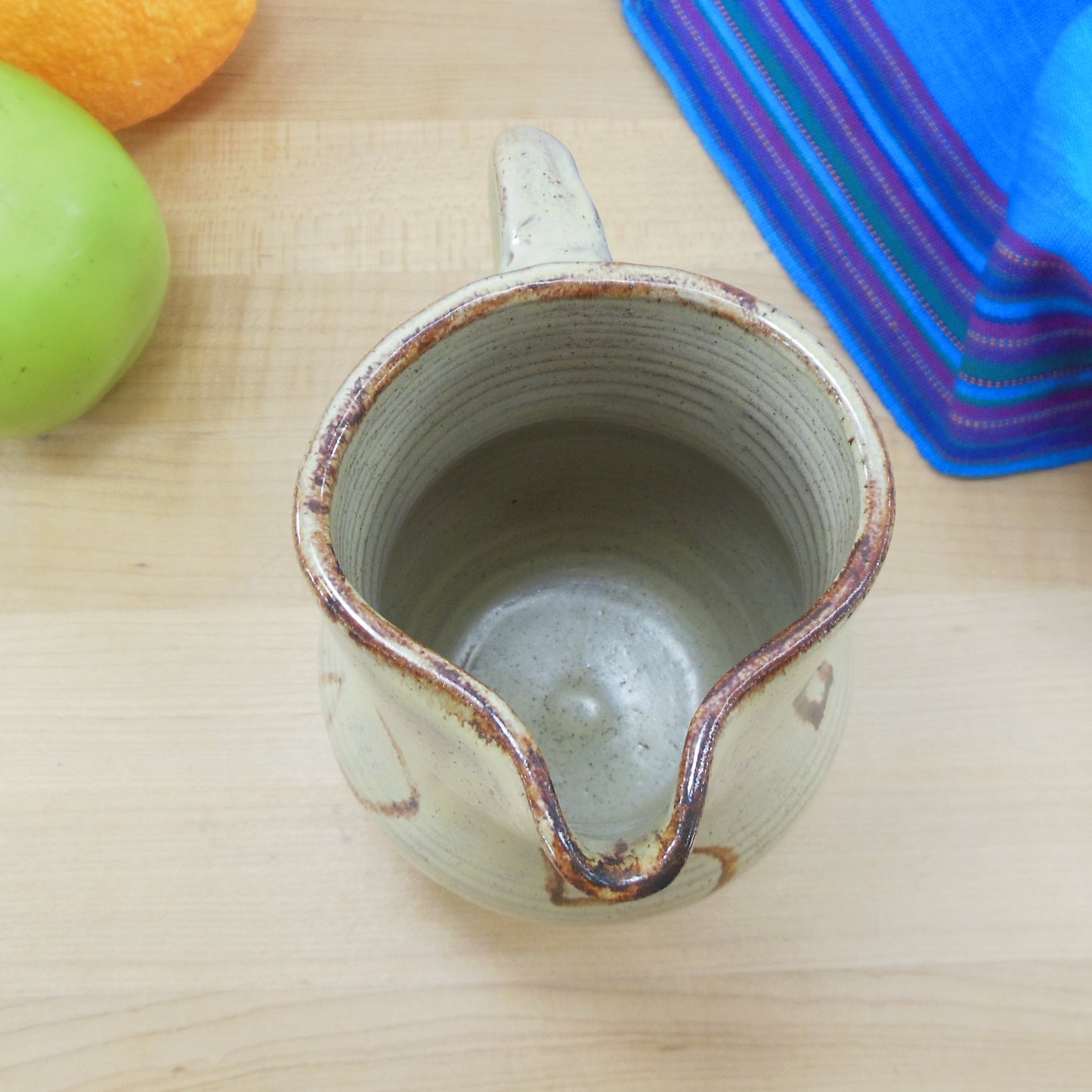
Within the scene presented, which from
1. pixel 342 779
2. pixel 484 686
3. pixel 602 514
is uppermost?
pixel 484 686

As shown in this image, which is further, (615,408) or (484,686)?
(615,408)

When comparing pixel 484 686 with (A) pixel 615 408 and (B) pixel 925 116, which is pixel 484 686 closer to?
(A) pixel 615 408

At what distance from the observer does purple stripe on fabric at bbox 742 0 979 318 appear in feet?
1.67

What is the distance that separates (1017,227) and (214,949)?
18.2 inches

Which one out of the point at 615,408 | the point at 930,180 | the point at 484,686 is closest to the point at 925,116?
the point at 930,180

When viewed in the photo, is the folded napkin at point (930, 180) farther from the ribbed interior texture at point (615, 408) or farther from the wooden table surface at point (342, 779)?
the ribbed interior texture at point (615, 408)

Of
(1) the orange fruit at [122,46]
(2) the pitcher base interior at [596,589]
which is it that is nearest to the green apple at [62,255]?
(1) the orange fruit at [122,46]

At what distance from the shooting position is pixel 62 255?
18.0 inches

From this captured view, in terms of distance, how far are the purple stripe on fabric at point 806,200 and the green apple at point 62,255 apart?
0.30 meters

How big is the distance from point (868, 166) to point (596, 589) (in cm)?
25

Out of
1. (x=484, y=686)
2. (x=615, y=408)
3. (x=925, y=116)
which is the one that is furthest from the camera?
(x=925, y=116)

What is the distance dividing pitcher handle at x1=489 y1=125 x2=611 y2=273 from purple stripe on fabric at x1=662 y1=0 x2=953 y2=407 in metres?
0.22

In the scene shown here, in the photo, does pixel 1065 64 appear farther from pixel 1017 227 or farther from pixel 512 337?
pixel 512 337

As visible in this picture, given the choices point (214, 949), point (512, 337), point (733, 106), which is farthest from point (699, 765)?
point (733, 106)
